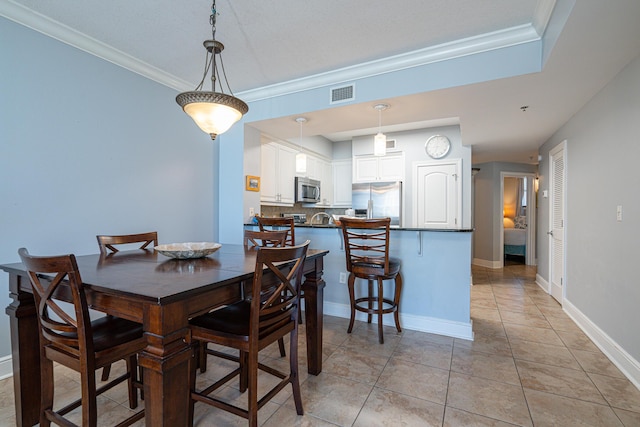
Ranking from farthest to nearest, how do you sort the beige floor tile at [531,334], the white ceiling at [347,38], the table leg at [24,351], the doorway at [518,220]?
the doorway at [518,220], the beige floor tile at [531,334], the white ceiling at [347,38], the table leg at [24,351]

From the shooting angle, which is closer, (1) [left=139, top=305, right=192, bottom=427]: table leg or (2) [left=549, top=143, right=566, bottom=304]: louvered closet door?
(1) [left=139, top=305, right=192, bottom=427]: table leg

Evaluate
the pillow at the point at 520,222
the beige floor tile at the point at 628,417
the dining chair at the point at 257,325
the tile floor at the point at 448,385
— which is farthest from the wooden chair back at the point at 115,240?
the pillow at the point at 520,222

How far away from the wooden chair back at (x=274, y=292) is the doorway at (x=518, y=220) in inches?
231

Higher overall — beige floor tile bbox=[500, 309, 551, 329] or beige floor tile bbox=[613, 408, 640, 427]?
beige floor tile bbox=[613, 408, 640, 427]

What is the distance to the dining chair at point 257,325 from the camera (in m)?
1.38

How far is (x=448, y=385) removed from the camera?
199 cm

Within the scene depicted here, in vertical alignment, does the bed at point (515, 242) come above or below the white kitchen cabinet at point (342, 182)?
below

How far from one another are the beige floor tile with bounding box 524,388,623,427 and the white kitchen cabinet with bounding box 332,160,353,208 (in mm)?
4514

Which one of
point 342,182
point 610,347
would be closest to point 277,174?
point 342,182

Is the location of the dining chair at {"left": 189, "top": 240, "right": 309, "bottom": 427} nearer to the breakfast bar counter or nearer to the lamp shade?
the lamp shade

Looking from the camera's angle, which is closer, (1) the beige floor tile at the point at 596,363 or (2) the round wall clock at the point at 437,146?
(1) the beige floor tile at the point at 596,363

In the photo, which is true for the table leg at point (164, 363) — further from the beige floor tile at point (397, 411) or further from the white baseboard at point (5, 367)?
the white baseboard at point (5, 367)

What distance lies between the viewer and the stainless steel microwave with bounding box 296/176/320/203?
4.97m

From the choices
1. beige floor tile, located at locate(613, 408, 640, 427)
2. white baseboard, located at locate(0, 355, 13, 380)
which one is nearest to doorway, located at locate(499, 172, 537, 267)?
beige floor tile, located at locate(613, 408, 640, 427)
